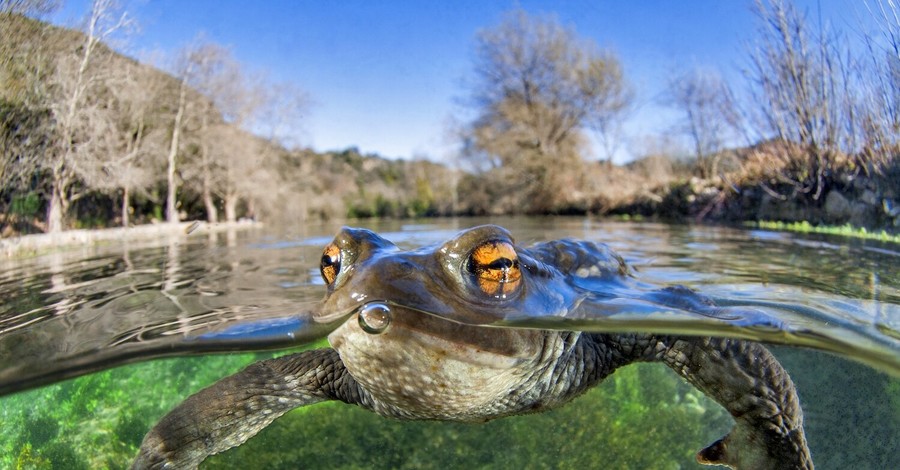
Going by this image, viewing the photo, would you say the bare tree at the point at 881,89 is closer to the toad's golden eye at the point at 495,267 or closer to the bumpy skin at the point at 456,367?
the bumpy skin at the point at 456,367

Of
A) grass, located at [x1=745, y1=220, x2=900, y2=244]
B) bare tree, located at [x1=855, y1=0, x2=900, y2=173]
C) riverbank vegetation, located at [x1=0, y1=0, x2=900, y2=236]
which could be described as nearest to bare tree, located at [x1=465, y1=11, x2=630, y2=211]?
riverbank vegetation, located at [x1=0, y1=0, x2=900, y2=236]

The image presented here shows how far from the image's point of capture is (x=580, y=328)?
2.55m

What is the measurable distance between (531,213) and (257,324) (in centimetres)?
2033

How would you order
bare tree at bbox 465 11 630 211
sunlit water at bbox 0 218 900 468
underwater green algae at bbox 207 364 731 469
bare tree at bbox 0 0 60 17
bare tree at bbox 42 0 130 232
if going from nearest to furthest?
1. sunlit water at bbox 0 218 900 468
2. bare tree at bbox 0 0 60 17
3. underwater green algae at bbox 207 364 731 469
4. bare tree at bbox 42 0 130 232
5. bare tree at bbox 465 11 630 211

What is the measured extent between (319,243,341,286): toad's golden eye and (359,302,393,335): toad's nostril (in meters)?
0.35

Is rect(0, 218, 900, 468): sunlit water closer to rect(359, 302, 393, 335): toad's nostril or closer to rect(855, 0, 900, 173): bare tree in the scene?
rect(359, 302, 393, 335): toad's nostril

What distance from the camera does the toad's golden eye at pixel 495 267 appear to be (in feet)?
6.36

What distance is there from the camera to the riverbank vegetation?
4.23m

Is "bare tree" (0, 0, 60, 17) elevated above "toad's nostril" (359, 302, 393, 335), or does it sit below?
above

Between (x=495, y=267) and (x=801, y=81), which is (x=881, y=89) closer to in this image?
(x=801, y=81)

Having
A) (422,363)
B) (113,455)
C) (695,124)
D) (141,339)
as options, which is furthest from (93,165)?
(695,124)

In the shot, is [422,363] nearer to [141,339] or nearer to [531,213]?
[141,339]

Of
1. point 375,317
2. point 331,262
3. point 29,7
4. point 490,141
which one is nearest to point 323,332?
point 331,262

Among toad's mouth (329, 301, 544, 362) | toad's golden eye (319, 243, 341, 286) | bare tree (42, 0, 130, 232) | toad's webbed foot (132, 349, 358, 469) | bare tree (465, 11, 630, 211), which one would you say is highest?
bare tree (465, 11, 630, 211)
